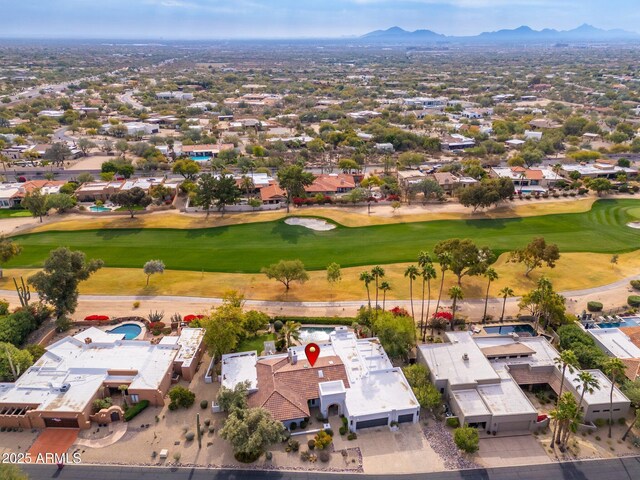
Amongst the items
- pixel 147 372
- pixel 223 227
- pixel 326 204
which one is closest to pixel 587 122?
pixel 326 204

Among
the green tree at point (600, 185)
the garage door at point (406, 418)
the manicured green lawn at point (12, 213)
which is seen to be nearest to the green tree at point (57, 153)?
the manicured green lawn at point (12, 213)

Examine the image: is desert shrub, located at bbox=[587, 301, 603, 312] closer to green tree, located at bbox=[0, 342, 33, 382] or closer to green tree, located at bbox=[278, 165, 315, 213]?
green tree, located at bbox=[278, 165, 315, 213]

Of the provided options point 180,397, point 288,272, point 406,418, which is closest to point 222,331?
point 180,397

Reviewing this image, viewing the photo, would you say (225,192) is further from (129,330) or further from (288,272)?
(129,330)

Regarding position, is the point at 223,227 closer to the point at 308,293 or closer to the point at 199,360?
the point at 308,293

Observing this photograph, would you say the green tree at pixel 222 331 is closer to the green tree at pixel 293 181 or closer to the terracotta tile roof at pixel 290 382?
the terracotta tile roof at pixel 290 382

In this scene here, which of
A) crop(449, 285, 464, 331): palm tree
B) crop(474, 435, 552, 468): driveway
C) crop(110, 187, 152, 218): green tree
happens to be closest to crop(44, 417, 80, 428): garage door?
crop(474, 435, 552, 468): driveway
